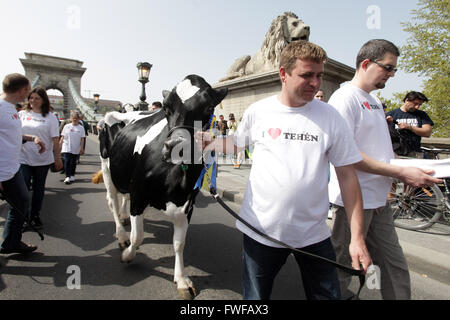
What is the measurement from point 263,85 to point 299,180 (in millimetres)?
9558

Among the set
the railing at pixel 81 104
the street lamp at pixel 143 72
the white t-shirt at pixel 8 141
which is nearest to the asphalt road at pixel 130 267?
the white t-shirt at pixel 8 141

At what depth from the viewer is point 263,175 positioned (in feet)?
5.10

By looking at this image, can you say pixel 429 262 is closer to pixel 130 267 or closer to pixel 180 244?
pixel 180 244

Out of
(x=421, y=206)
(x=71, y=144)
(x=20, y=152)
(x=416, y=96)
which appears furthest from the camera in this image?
(x=71, y=144)

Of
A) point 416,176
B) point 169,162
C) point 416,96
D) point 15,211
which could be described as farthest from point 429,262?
point 15,211

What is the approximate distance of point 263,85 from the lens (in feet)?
34.4

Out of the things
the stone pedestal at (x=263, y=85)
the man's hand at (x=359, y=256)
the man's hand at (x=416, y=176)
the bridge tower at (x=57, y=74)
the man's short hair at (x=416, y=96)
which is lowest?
the man's hand at (x=359, y=256)

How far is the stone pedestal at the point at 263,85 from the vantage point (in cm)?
944

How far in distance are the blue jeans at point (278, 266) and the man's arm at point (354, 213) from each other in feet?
0.52

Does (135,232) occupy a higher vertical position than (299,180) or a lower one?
lower

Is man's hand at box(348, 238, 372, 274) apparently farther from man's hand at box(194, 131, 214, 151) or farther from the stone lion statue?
the stone lion statue

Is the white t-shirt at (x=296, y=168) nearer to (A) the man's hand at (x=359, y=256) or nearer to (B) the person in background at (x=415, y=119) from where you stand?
(A) the man's hand at (x=359, y=256)

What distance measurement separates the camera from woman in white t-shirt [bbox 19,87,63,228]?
12.9 feet

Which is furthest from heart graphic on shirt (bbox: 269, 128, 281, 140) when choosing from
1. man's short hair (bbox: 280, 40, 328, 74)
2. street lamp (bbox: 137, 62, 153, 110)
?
street lamp (bbox: 137, 62, 153, 110)
